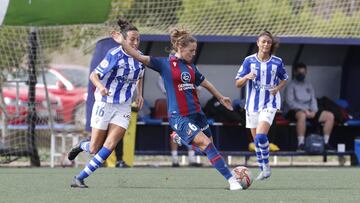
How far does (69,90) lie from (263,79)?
435 inches

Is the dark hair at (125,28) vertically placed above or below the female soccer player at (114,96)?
above

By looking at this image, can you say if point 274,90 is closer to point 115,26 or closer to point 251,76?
point 251,76

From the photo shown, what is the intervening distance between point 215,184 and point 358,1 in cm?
890

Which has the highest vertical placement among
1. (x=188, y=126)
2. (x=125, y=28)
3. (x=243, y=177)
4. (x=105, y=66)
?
(x=125, y=28)

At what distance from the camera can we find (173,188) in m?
10.4

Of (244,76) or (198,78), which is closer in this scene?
(198,78)

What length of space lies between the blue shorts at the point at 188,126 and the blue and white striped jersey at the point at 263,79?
7.90 feet

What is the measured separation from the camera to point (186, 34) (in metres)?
10.1

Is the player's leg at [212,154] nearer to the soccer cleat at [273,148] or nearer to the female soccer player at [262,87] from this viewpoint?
the female soccer player at [262,87]

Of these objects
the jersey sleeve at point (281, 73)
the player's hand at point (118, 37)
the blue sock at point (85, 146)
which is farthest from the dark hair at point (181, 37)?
the jersey sleeve at point (281, 73)

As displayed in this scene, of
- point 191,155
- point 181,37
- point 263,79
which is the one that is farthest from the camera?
point 191,155

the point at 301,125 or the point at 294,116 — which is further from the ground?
the point at 294,116

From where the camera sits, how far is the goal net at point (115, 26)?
1800cm

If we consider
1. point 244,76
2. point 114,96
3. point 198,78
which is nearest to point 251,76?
point 244,76
